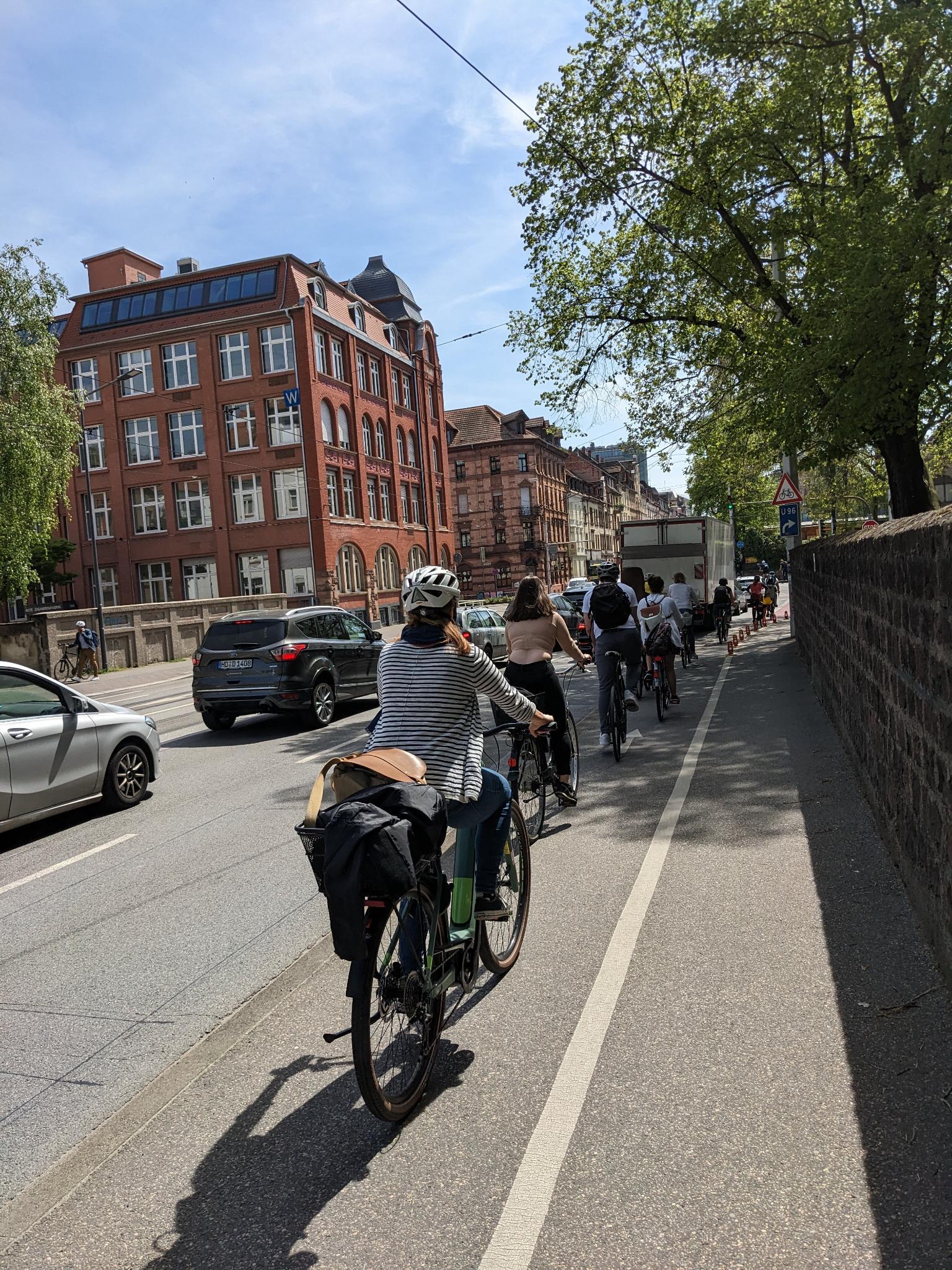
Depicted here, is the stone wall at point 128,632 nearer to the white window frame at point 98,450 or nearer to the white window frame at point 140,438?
the white window frame at point 140,438

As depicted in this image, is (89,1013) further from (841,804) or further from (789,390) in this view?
(789,390)

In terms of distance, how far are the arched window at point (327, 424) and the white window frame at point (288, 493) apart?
90.5 inches

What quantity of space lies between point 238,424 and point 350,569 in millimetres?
9143

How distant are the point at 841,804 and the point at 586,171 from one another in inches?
681

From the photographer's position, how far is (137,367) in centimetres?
5072

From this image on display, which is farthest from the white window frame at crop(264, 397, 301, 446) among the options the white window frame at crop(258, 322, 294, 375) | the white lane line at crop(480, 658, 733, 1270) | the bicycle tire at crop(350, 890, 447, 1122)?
the bicycle tire at crop(350, 890, 447, 1122)

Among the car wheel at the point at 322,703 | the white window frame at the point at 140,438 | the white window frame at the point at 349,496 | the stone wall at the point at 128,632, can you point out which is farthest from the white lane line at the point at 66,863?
the white window frame at the point at 140,438

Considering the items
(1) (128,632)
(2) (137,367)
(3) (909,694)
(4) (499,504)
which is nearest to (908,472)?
(3) (909,694)

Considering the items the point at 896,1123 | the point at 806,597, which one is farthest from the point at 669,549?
the point at 896,1123

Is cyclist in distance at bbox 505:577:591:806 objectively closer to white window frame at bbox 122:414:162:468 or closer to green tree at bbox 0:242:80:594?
green tree at bbox 0:242:80:594

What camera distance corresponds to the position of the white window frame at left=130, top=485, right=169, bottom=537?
51.8 m

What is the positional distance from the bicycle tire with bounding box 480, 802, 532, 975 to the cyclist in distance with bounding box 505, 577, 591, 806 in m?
2.85

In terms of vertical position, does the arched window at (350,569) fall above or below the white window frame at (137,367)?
below

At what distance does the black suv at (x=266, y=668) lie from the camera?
44.9ft
